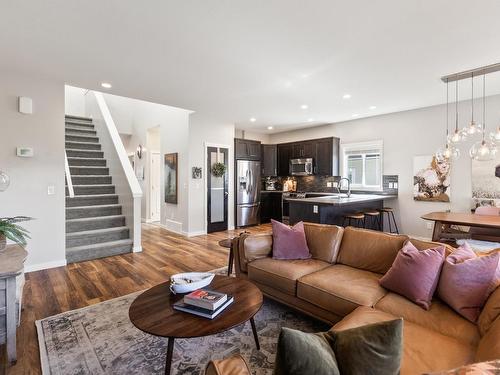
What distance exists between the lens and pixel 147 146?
764 centimetres

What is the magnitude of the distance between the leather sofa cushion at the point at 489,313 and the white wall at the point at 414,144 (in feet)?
14.2

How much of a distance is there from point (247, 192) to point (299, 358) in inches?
258

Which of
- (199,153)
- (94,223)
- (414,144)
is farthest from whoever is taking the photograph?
(199,153)

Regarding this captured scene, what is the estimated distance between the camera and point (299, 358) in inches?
29.9

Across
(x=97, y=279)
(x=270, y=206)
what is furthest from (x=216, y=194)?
(x=97, y=279)

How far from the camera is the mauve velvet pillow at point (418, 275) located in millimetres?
1867

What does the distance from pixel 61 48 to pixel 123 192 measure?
9.32 feet

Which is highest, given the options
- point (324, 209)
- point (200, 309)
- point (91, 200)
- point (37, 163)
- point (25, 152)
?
point (25, 152)

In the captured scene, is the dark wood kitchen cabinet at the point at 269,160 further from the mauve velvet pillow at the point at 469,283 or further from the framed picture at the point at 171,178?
the mauve velvet pillow at the point at 469,283

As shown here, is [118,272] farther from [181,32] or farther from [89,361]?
[181,32]

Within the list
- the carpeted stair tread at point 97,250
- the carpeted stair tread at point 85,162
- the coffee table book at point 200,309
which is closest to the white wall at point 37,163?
the carpeted stair tread at point 97,250

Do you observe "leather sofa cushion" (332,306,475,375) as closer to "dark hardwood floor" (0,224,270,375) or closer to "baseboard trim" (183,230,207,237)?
"dark hardwood floor" (0,224,270,375)

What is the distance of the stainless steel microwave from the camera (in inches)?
287

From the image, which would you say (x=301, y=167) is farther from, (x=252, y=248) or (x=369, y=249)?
(x=369, y=249)
